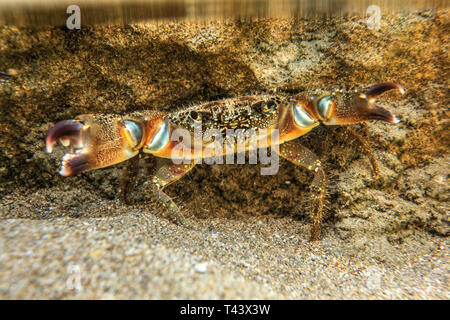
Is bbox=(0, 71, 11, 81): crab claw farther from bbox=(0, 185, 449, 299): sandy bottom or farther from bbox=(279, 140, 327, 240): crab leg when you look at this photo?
bbox=(279, 140, 327, 240): crab leg

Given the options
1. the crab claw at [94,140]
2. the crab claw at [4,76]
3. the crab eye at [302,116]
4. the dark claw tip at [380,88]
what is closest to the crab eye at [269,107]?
the crab eye at [302,116]

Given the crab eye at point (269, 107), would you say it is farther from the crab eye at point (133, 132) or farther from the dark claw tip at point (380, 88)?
the crab eye at point (133, 132)

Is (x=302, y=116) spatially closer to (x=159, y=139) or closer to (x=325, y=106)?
(x=325, y=106)

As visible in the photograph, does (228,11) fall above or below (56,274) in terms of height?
above

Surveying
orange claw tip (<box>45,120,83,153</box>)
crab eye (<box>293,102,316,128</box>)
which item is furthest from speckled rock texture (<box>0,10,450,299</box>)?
orange claw tip (<box>45,120,83,153</box>)

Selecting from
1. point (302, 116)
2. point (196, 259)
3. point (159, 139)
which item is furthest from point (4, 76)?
point (302, 116)

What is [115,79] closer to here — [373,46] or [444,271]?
[373,46]
